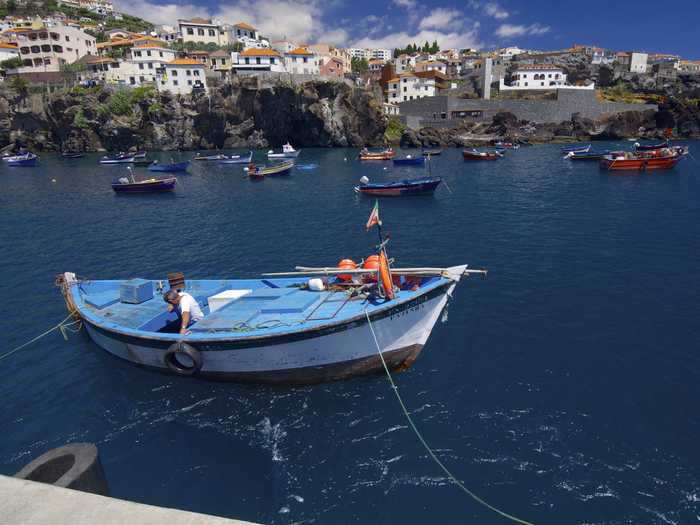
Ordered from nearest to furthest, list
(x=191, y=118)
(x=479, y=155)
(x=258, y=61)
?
(x=479, y=155) < (x=191, y=118) < (x=258, y=61)

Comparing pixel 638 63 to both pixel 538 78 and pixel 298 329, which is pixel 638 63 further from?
pixel 298 329

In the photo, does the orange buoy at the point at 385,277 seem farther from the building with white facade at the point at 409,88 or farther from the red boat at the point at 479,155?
the building with white facade at the point at 409,88

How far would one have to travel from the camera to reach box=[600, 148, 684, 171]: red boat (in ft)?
183

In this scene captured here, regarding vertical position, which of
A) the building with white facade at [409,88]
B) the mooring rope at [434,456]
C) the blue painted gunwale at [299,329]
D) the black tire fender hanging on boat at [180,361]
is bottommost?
the mooring rope at [434,456]

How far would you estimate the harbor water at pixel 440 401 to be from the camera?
10102 millimetres

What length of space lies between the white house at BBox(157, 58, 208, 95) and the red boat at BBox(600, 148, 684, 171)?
88031 millimetres

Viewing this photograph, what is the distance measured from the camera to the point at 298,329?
1266cm

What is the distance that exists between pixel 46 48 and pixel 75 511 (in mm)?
143587

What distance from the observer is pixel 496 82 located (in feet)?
401

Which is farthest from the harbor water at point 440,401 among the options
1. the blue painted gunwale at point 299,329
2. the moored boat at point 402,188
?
the moored boat at point 402,188

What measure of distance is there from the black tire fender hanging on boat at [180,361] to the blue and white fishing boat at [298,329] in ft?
0.10

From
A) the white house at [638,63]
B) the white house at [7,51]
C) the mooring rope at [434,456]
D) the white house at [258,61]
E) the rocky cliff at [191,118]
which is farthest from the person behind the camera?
the white house at [638,63]

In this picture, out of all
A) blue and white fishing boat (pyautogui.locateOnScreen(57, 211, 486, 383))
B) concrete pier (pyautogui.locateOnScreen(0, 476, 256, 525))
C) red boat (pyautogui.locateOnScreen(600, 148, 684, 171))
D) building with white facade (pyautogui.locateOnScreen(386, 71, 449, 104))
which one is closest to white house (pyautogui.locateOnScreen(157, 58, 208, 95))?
building with white facade (pyautogui.locateOnScreen(386, 71, 449, 104))

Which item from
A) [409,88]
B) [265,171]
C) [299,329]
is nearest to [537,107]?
[409,88]
